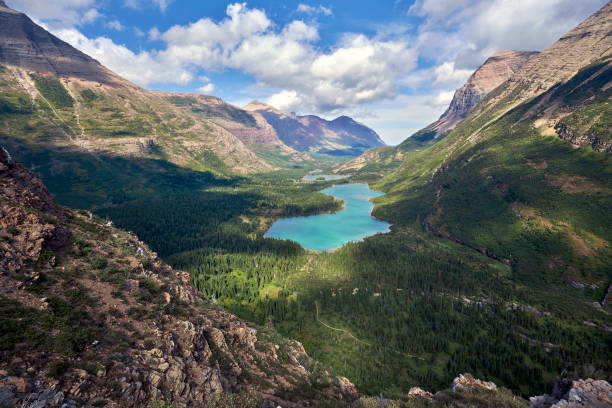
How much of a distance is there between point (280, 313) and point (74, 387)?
228ft

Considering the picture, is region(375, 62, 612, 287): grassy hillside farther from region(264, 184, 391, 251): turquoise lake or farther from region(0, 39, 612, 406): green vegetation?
region(264, 184, 391, 251): turquoise lake

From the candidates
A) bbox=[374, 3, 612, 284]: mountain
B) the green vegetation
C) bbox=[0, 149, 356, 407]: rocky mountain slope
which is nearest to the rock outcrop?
bbox=[374, 3, 612, 284]: mountain

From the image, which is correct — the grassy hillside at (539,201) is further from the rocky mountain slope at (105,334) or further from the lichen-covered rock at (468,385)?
the rocky mountain slope at (105,334)

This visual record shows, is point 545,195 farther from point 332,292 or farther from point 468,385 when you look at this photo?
point 468,385

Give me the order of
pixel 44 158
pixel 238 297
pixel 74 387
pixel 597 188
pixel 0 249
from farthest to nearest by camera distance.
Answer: pixel 44 158
pixel 597 188
pixel 238 297
pixel 0 249
pixel 74 387

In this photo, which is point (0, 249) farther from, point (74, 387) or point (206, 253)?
point (206, 253)

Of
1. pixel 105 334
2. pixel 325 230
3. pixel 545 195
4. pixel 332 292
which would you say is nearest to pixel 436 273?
pixel 332 292

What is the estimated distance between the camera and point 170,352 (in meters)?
23.2

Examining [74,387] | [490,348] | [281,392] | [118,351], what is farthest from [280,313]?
[74,387]

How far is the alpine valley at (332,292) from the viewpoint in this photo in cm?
2044

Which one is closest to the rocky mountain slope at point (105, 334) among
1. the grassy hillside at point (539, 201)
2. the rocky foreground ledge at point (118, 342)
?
the rocky foreground ledge at point (118, 342)

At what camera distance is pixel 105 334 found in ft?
70.4

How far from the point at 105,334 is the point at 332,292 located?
78810 mm

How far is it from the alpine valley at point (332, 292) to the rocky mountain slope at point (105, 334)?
0.56ft
